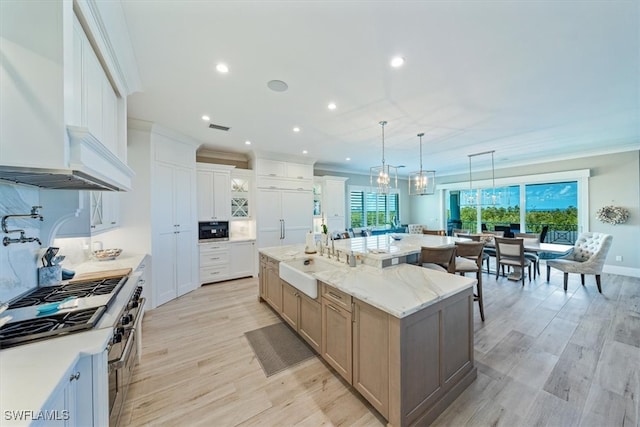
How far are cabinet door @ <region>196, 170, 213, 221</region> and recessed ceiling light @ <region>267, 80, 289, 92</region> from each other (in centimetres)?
284

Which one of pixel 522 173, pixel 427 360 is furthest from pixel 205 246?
pixel 522 173

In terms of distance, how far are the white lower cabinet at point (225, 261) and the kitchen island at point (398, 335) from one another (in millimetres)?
3119

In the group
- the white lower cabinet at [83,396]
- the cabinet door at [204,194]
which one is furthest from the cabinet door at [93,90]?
the cabinet door at [204,194]

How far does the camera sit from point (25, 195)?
5.42 ft

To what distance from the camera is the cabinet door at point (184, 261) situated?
405 centimetres

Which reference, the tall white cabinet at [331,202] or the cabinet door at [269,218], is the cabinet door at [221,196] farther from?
the tall white cabinet at [331,202]

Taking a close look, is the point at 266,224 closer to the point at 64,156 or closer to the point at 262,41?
the point at 262,41

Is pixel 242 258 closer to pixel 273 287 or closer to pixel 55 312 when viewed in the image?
pixel 273 287

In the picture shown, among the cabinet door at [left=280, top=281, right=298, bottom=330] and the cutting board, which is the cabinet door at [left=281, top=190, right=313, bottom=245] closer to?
the cabinet door at [left=280, top=281, right=298, bottom=330]

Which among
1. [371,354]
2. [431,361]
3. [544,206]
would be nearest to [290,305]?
[371,354]

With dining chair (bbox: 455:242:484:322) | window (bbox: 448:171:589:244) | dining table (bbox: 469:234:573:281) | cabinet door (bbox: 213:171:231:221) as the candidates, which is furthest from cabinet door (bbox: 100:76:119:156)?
window (bbox: 448:171:589:244)

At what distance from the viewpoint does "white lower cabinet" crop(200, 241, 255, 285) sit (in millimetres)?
4656

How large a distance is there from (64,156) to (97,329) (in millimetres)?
899

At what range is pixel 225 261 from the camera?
193 inches
